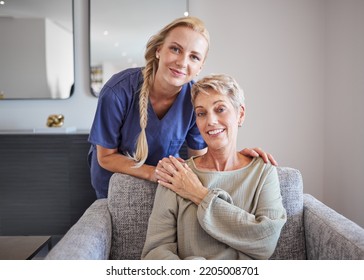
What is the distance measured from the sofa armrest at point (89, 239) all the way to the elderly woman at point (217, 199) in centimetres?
15

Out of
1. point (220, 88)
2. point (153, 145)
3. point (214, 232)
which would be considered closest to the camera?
point (214, 232)

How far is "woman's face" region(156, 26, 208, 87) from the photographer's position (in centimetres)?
141

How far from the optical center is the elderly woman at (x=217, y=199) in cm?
115

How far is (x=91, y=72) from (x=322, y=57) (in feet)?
5.70

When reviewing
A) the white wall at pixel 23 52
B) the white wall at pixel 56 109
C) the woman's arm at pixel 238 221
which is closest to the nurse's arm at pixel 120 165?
the woman's arm at pixel 238 221

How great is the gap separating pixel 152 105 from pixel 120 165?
27cm

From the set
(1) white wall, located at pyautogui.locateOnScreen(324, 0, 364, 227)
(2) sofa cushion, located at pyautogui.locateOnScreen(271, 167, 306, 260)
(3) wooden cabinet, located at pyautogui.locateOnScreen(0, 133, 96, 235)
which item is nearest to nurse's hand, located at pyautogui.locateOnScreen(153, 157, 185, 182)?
(2) sofa cushion, located at pyautogui.locateOnScreen(271, 167, 306, 260)

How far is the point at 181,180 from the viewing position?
4.09ft

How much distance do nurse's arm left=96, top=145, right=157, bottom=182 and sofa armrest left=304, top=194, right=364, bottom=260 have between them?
550mm

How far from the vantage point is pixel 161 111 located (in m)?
1.61

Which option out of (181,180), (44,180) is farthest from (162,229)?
(44,180)

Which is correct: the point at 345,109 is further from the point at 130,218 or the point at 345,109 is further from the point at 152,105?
the point at 130,218

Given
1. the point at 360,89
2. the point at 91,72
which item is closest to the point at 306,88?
the point at 360,89
